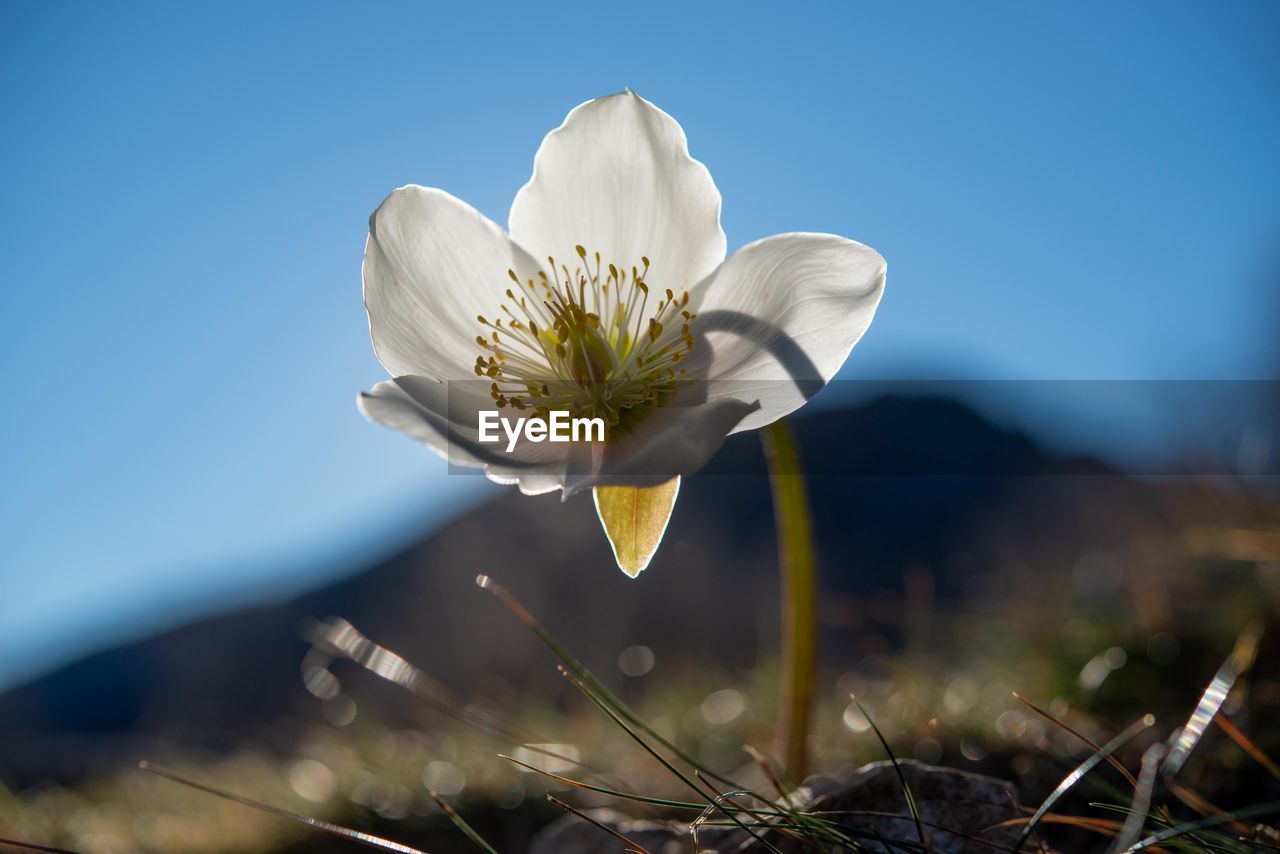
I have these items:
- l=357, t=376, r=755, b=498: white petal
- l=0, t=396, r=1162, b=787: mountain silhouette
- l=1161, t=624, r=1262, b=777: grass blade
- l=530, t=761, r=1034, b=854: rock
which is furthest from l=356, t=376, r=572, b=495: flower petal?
l=0, t=396, r=1162, b=787: mountain silhouette

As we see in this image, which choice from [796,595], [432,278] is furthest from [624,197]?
[796,595]

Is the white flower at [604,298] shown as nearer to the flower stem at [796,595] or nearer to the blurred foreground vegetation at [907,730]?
the flower stem at [796,595]

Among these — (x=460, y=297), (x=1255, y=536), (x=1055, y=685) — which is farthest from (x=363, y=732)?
(x=1255, y=536)

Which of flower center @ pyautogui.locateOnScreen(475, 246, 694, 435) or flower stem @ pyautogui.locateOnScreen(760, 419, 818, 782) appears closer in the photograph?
flower stem @ pyautogui.locateOnScreen(760, 419, 818, 782)

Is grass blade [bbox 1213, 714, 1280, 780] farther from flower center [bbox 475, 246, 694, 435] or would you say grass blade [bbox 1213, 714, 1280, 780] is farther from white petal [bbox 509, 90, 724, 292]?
white petal [bbox 509, 90, 724, 292]

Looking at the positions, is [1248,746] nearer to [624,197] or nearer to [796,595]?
[796,595]

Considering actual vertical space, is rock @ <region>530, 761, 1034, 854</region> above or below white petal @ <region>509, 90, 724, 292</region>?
below

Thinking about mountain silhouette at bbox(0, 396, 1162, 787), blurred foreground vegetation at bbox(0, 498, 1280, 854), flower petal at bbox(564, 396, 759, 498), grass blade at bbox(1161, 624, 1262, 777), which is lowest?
mountain silhouette at bbox(0, 396, 1162, 787)

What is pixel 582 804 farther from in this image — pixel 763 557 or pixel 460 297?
pixel 763 557

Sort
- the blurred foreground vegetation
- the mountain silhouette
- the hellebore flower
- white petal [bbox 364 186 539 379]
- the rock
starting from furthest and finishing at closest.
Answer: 1. the mountain silhouette
2. the blurred foreground vegetation
3. white petal [bbox 364 186 539 379]
4. the hellebore flower
5. the rock
